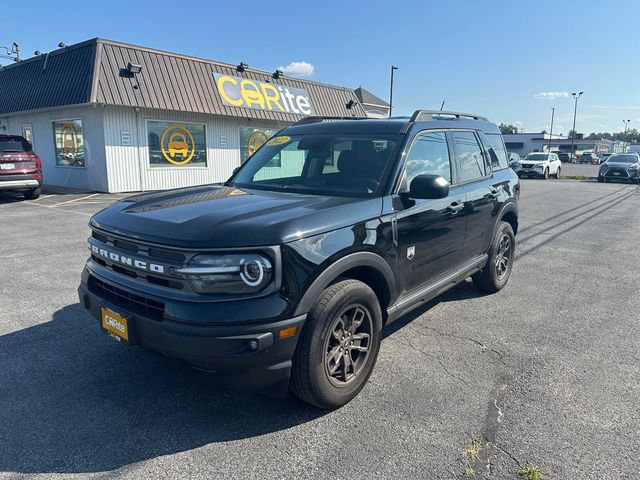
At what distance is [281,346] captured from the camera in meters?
2.63

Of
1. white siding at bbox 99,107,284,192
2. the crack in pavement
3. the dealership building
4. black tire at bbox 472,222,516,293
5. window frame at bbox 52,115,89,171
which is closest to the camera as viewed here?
the crack in pavement

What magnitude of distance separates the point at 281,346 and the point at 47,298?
379cm

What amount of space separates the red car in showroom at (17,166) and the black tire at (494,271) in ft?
39.3

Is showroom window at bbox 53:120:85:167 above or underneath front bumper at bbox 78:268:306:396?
above

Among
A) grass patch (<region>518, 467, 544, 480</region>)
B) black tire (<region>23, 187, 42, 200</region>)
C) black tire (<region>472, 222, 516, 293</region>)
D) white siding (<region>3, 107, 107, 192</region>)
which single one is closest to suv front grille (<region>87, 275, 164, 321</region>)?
grass patch (<region>518, 467, 544, 480</region>)

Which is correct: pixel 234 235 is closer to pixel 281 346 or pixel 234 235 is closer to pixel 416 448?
pixel 281 346

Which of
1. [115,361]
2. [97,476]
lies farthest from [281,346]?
[115,361]

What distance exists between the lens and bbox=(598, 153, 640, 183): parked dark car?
25.9 meters

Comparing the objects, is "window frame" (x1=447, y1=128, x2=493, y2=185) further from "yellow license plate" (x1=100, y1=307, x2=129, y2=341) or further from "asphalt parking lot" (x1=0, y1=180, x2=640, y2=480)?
"yellow license plate" (x1=100, y1=307, x2=129, y2=341)

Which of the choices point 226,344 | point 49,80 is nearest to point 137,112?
point 49,80

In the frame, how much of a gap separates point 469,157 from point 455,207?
0.85 meters

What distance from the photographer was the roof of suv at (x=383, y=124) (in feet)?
13.0

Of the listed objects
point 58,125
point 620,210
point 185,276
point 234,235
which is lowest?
point 620,210

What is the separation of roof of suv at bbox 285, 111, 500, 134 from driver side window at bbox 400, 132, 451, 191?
0.37 ft
